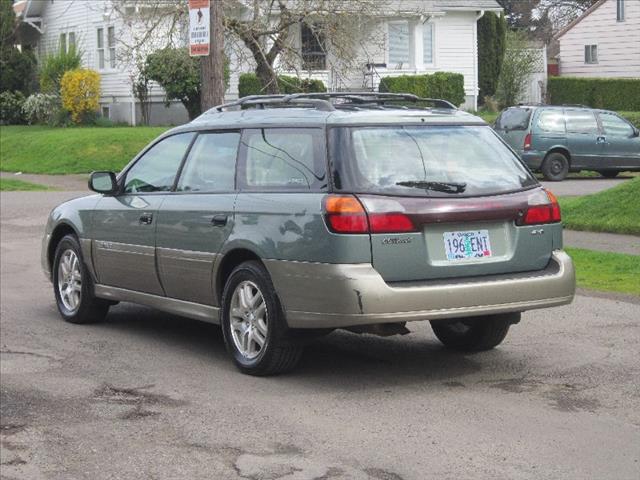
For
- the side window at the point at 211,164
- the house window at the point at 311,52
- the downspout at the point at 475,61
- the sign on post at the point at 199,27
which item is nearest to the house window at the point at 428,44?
the downspout at the point at 475,61

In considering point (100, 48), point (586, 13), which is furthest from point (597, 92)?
point (100, 48)

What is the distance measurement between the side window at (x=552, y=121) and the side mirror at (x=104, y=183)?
1816 cm

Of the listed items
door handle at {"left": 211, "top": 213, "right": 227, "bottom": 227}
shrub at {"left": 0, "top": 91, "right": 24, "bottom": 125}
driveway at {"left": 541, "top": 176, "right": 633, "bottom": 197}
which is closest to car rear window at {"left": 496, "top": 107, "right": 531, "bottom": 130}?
driveway at {"left": 541, "top": 176, "right": 633, "bottom": 197}

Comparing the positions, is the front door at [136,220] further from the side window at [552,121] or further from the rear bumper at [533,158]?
the side window at [552,121]

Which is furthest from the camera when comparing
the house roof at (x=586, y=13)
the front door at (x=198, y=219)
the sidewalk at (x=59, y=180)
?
the sidewalk at (x=59, y=180)

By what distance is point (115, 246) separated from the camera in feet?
31.6

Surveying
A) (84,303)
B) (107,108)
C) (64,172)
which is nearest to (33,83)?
(107,108)

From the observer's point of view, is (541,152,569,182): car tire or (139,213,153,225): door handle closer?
(139,213,153,225): door handle

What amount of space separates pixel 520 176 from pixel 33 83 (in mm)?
37473

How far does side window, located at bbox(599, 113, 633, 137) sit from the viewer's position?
27.2 m

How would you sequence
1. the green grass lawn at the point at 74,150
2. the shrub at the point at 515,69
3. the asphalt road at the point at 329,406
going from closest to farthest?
1. the asphalt road at the point at 329,406
2. the green grass lawn at the point at 74,150
3. the shrub at the point at 515,69

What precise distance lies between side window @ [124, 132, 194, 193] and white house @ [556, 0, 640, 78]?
24.2ft

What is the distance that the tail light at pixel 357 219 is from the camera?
7.38m

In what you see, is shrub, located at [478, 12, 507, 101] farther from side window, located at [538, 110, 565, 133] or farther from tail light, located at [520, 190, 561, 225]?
tail light, located at [520, 190, 561, 225]
